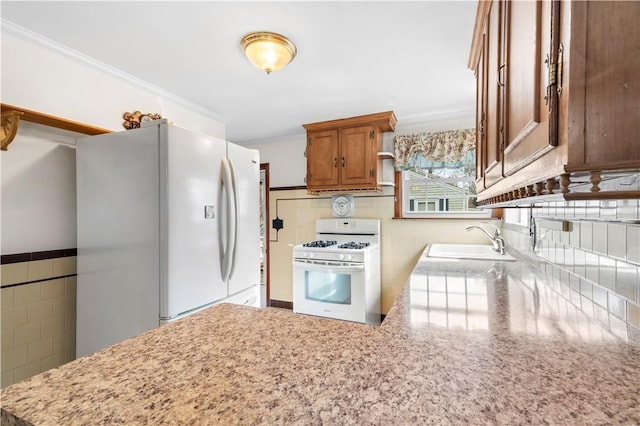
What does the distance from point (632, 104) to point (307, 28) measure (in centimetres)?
166

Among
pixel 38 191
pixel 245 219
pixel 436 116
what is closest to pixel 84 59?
pixel 38 191

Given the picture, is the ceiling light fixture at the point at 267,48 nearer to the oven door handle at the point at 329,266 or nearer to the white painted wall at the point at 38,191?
the white painted wall at the point at 38,191

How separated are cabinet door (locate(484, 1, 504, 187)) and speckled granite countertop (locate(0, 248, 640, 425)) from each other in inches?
19.0

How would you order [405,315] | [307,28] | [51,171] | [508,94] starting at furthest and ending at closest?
[51,171] < [307,28] < [405,315] < [508,94]

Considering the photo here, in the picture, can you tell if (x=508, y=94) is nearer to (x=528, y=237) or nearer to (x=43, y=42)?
(x=528, y=237)

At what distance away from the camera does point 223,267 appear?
1.86 meters

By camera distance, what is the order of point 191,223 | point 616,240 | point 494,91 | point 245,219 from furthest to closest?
point 245,219, point 191,223, point 494,91, point 616,240

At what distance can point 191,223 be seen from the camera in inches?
66.4

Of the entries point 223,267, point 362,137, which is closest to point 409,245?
point 362,137

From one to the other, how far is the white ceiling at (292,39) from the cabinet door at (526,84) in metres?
0.97

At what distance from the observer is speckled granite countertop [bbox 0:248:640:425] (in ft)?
1.48

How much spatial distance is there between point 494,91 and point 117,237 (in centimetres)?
198

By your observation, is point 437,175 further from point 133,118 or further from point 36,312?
point 36,312

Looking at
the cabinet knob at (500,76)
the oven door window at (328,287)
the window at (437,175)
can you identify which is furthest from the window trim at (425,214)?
the cabinet knob at (500,76)
